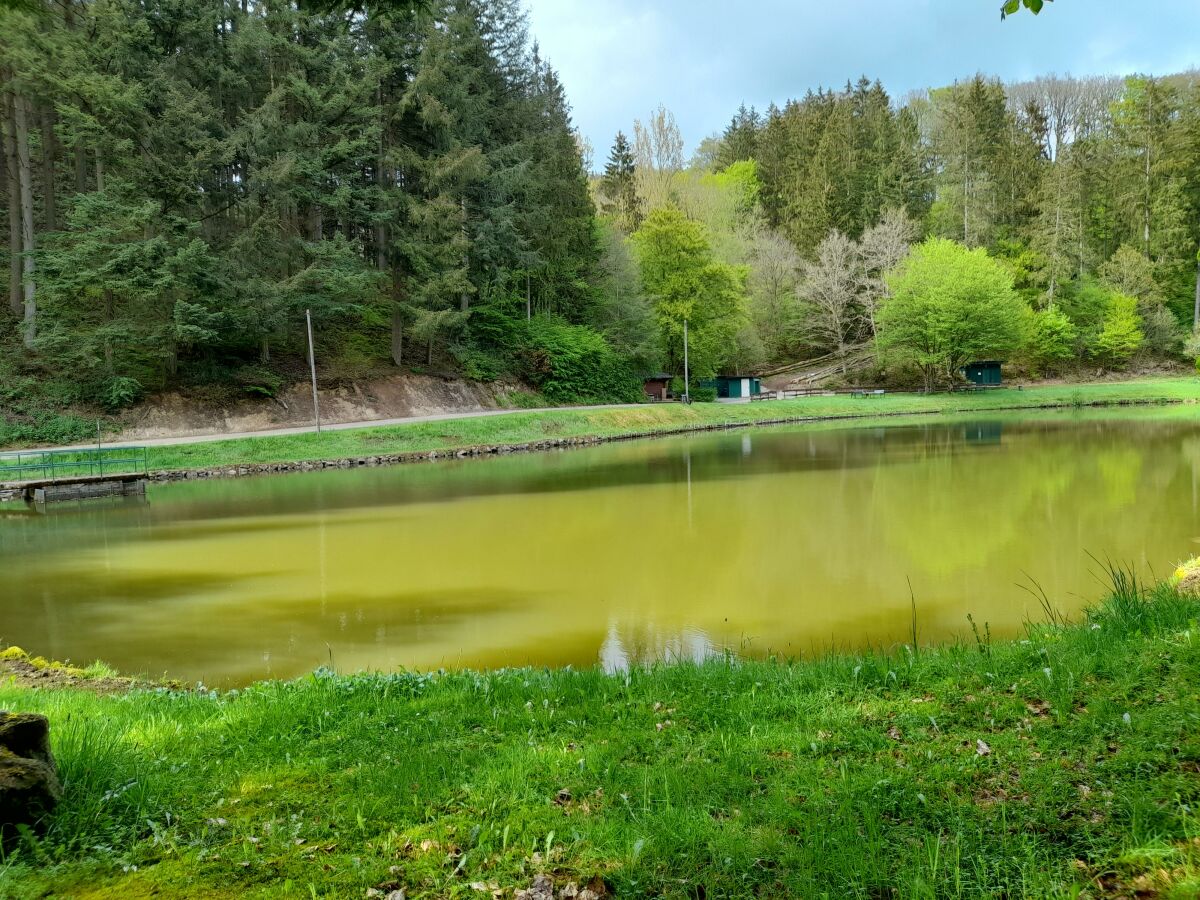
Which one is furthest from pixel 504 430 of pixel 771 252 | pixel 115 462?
pixel 771 252

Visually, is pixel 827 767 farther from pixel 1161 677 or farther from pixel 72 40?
pixel 72 40

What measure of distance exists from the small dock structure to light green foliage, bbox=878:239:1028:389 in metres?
45.2

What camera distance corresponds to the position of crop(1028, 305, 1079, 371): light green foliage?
178 ft

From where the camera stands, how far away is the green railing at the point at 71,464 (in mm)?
21438

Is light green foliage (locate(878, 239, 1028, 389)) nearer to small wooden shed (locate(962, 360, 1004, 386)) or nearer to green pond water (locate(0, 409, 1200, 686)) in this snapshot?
small wooden shed (locate(962, 360, 1004, 386))

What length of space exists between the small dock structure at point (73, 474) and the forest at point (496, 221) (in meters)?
4.59

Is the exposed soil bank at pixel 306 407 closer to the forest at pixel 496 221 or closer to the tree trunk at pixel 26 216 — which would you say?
the forest at pixel 496 221

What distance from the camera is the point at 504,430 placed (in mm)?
32000

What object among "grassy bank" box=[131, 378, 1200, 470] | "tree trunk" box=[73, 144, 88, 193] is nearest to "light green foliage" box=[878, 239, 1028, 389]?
"grassy bank" box=[131, 378, 1200, 470]

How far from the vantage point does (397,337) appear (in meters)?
37.7

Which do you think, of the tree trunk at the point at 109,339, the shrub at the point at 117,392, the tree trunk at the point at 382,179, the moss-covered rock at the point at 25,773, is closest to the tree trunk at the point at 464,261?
the tree trunk at the point at 382,179

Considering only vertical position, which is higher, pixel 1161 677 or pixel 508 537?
pixel 1161 677

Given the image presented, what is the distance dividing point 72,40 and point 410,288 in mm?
15568

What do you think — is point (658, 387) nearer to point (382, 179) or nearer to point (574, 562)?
point (382, 179)
